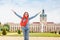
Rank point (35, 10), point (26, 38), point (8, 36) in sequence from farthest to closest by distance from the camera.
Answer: point (8, 36)
point (35, 10)
point (26, 38)

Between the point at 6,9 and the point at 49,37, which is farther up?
the point at 6,9

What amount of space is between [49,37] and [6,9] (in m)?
1.15

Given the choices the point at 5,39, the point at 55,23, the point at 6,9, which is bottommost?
the point at 5,39

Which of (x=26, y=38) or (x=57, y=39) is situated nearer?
(x=26, y=38)

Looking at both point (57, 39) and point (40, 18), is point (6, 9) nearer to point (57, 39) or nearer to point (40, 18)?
point (40, 18)

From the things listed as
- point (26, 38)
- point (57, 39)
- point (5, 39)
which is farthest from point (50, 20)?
point (5, 39)

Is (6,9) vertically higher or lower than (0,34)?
higher

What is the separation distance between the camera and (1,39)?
493 cm

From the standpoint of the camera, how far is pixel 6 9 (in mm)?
4793

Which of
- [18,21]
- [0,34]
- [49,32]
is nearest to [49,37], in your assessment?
[49,32]

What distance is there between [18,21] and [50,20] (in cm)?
70

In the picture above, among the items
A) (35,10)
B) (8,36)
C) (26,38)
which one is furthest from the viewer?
(8,36)

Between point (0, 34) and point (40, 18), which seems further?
point (0, 34)

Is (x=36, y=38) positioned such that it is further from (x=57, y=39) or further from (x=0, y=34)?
(x=0, y=34)
